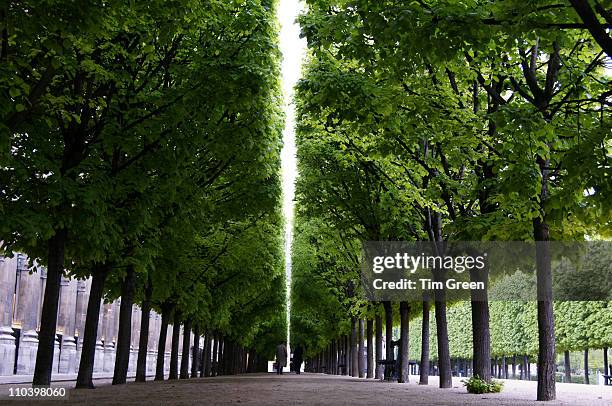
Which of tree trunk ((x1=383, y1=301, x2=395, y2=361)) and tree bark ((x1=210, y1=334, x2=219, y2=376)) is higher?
tree trunk ((x1=383, y1=301, x2=395, y2=361))

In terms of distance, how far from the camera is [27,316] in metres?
34.7

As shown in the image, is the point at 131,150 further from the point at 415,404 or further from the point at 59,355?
the point at 59,355

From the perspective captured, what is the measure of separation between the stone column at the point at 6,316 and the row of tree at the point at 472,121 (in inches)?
620

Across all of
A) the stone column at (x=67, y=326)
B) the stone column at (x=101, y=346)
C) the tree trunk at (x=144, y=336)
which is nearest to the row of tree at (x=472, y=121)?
the tree trunk at (x=144, y=336)

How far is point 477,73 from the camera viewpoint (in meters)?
15.6

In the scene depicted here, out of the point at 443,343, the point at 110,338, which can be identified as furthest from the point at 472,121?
the point at 110,338

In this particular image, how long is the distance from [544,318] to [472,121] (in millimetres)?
4725

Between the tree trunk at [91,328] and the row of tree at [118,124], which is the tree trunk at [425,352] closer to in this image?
the row of tree at [118,124]

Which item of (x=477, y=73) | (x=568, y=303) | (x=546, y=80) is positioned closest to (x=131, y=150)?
(x=477, y=73)

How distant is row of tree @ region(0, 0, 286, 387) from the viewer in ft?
36.9

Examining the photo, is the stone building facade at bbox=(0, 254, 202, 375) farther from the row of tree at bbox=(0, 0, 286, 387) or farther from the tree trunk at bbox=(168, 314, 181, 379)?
the row of tree at bbox=(0, 0, 286, 387)

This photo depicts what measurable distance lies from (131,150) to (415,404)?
7.99 metres

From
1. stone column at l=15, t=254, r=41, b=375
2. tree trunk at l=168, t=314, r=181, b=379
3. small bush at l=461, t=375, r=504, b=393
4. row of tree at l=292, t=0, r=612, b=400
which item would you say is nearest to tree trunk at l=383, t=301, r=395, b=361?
row of tree at l=292, t=0, r=612, b=400

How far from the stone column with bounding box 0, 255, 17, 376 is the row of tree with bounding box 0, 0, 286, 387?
13.3 meters
